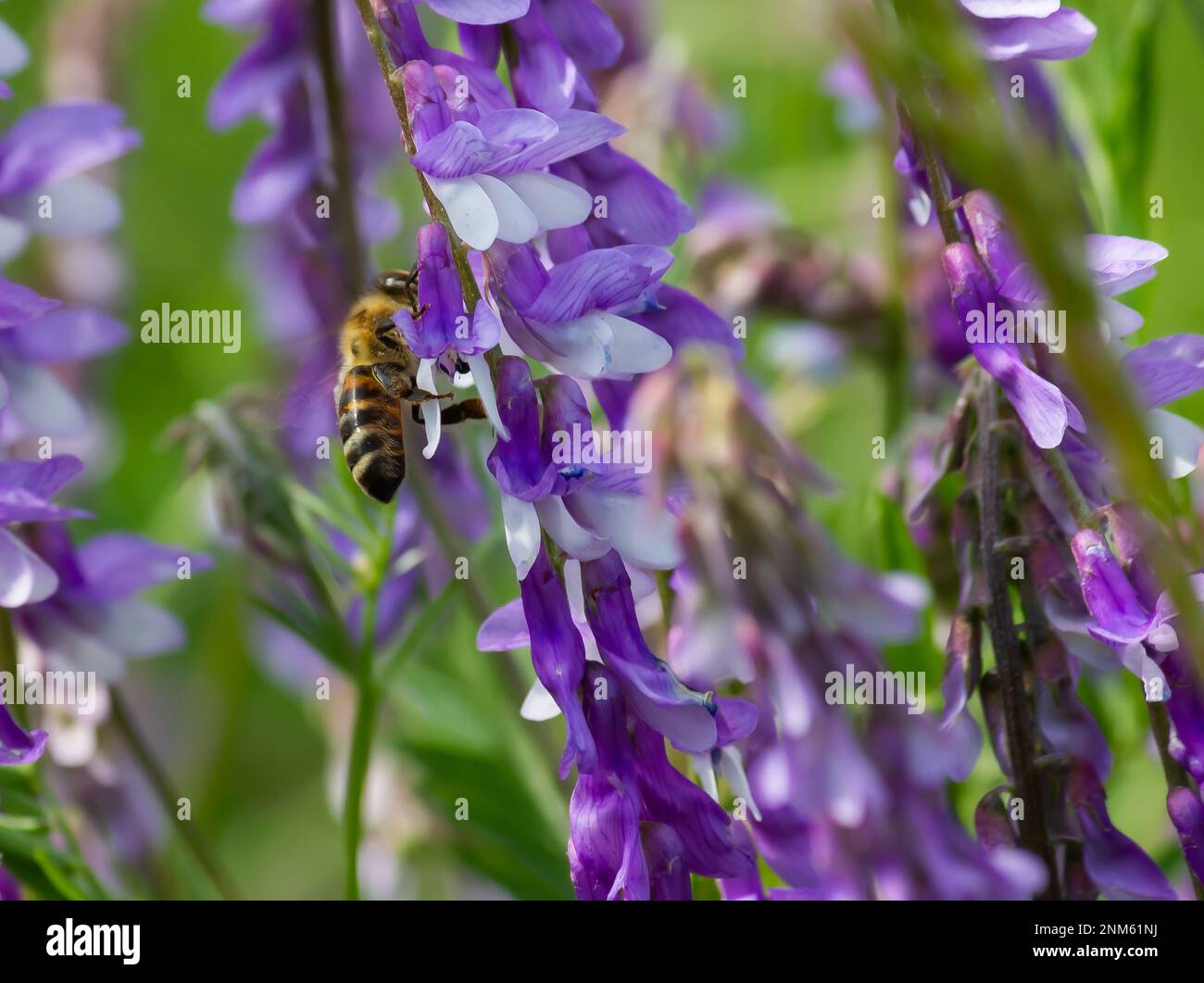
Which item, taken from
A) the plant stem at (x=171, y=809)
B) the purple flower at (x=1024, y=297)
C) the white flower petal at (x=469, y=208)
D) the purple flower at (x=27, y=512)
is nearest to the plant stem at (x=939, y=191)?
the purple flower at (x=1024, y=297)

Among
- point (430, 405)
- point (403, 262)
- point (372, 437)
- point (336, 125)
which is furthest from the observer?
point (403, 262)

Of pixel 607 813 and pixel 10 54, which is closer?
pixel 607 813

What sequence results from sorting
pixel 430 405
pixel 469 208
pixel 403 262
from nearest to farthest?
pixel 469 208 < pixel 430 405 < pixel 403 262

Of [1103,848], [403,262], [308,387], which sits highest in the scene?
[403,262]

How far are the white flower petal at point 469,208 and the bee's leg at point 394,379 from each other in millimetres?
373

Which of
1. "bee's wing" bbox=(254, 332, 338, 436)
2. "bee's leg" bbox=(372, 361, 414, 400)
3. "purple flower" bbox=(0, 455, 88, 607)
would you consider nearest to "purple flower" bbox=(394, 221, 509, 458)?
"purple flower" bbox=(0, 455, 88, 607)

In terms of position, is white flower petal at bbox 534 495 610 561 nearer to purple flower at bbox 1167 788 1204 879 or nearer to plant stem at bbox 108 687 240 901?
purple flower at bbox 1167 788 1204 879

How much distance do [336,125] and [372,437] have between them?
287mm

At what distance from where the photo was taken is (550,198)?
70cm

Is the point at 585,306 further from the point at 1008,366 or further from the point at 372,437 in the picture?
the point at 372,437

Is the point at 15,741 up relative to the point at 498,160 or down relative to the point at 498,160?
down

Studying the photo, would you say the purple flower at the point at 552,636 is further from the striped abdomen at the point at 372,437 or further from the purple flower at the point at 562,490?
the striped abdomen at the point at 372,437

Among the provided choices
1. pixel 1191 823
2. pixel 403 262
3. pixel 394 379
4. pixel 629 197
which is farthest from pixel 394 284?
pixel 403 262
